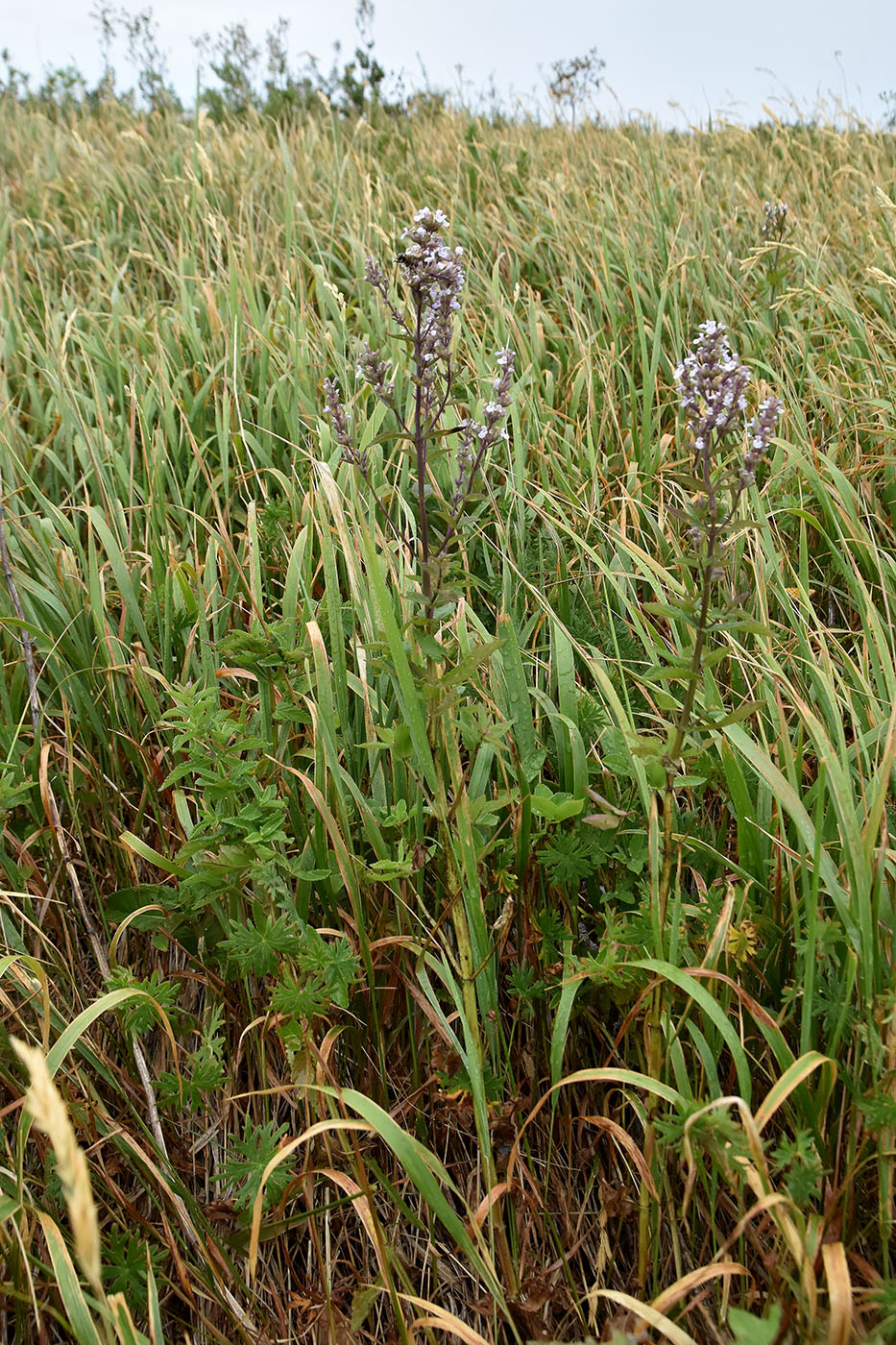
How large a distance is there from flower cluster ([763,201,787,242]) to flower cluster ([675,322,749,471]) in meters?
2.23

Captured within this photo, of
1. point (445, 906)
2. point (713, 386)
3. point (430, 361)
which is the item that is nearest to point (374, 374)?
point (430, 361)

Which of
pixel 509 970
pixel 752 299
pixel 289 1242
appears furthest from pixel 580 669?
pixel 752 299

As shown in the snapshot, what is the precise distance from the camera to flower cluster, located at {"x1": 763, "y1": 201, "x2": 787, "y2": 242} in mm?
3023

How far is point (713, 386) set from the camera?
1.24 metres

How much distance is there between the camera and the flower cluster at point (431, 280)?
48.1 inches

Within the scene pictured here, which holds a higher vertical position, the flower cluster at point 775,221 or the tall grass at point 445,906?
the flower cluster at point 775,221

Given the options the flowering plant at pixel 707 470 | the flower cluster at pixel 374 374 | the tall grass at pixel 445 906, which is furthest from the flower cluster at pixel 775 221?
the flower cluster at pixel 374 374

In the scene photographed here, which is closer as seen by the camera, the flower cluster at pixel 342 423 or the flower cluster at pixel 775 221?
the flower cluster at pixel 342 423

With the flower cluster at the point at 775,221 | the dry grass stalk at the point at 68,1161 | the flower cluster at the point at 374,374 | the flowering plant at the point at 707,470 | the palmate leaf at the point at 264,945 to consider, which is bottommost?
the palmate leaf at the point at 264,945

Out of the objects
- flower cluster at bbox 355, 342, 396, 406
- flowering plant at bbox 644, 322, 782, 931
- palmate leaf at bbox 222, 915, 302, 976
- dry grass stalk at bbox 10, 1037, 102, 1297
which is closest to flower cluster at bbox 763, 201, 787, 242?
flowering plant at bbox 644, 322, 782, 931

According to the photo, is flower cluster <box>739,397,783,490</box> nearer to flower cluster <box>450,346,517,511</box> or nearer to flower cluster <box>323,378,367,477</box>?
flower cluster <box>450,346,517,511</box>

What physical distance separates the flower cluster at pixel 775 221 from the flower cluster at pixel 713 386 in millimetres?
2233

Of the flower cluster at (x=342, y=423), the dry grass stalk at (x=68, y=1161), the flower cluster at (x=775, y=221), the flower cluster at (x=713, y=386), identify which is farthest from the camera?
the flower cluster at (x=775, y=221)

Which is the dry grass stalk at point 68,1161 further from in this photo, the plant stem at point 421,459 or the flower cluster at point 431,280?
the flower cluster at point 431,280
